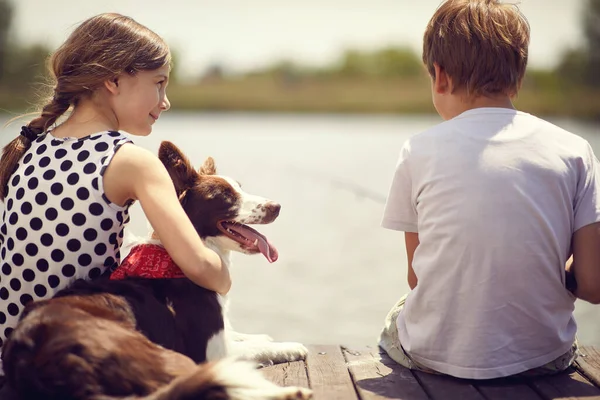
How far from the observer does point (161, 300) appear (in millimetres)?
2963

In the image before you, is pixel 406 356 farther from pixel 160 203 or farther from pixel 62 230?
pixel 62 230

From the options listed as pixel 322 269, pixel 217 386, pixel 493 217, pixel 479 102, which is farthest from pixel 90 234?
pixel 322 269

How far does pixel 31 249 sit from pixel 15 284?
0.16 meters

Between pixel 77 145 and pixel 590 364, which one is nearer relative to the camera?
pixel 77 145

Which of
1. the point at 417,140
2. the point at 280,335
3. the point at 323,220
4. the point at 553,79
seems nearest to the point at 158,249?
the point at 417,140

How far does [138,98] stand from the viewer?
10.6ft

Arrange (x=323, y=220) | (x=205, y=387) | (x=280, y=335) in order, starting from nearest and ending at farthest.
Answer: (x=205, y=387)
(x=280, y=335)
(x=323, y=220)

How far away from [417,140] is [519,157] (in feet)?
1.31

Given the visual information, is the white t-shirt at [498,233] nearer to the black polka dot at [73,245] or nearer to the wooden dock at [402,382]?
the wooden dock at [402,382]

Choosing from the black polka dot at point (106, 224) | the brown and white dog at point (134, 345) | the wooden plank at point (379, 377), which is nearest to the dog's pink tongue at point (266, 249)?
the brown and white dog at point (134, 345)

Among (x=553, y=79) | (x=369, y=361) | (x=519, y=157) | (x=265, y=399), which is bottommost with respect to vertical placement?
(x=553, y=79)

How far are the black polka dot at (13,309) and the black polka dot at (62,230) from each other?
13.6 inches

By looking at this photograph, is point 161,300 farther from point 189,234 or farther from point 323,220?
point 323,220

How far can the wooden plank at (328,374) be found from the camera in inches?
118
